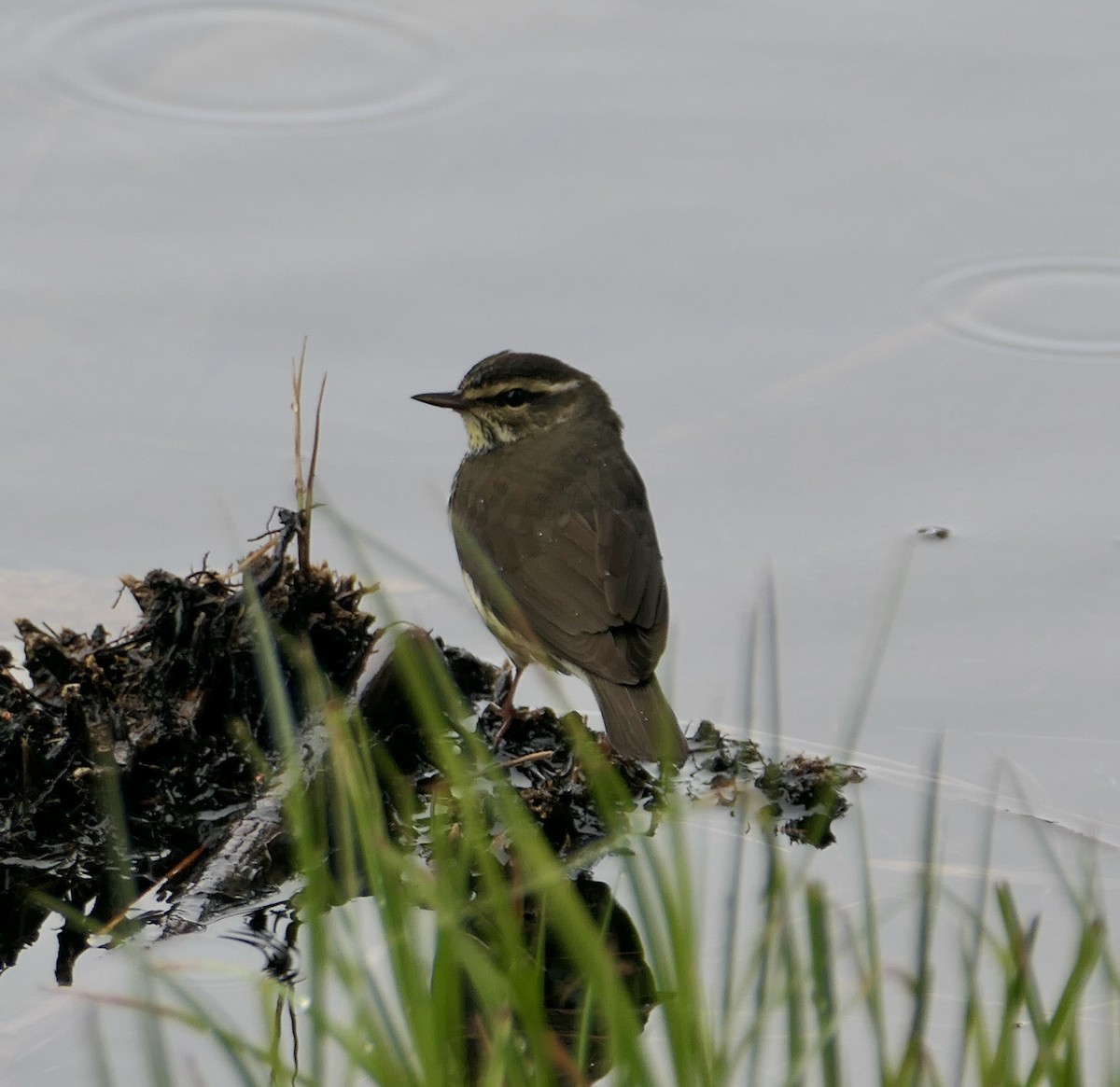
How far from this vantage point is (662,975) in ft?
12.0

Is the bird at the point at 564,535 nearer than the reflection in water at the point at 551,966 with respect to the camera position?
No

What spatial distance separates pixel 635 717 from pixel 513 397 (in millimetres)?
1896

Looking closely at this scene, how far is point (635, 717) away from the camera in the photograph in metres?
6.21

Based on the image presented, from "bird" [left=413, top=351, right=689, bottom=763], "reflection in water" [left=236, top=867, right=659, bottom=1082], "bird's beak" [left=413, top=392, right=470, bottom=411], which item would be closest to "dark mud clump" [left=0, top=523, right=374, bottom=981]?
"reflection in water" [left=236, top=867, right=659, bottom=1082]

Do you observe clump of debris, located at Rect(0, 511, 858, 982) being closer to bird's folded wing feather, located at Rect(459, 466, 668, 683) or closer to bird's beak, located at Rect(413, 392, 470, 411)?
bird's folded wing feather, located at Rect(459, 466, 668, 683)

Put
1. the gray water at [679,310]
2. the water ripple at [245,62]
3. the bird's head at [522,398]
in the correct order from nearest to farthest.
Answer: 1. the gray water at [679,310]
2. the bird's head at [522,398]
3. the water ripple at [245,62]

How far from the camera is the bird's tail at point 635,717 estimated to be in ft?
19.5

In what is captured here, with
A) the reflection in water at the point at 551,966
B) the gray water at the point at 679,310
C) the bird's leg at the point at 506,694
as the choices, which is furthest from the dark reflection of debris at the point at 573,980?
the bird's leg at the point at 506,694

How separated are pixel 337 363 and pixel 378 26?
288 cm

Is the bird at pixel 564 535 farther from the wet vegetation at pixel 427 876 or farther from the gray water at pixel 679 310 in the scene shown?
the gray water at pixel 679 310

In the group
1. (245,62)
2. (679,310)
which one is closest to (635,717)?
(679,310)

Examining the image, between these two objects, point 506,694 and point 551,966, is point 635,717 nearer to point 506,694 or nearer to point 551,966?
point 506,694

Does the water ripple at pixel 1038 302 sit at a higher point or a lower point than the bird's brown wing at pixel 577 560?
higher

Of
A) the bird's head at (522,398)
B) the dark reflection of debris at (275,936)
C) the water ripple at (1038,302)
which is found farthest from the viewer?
the water ripple at (1038,302)
